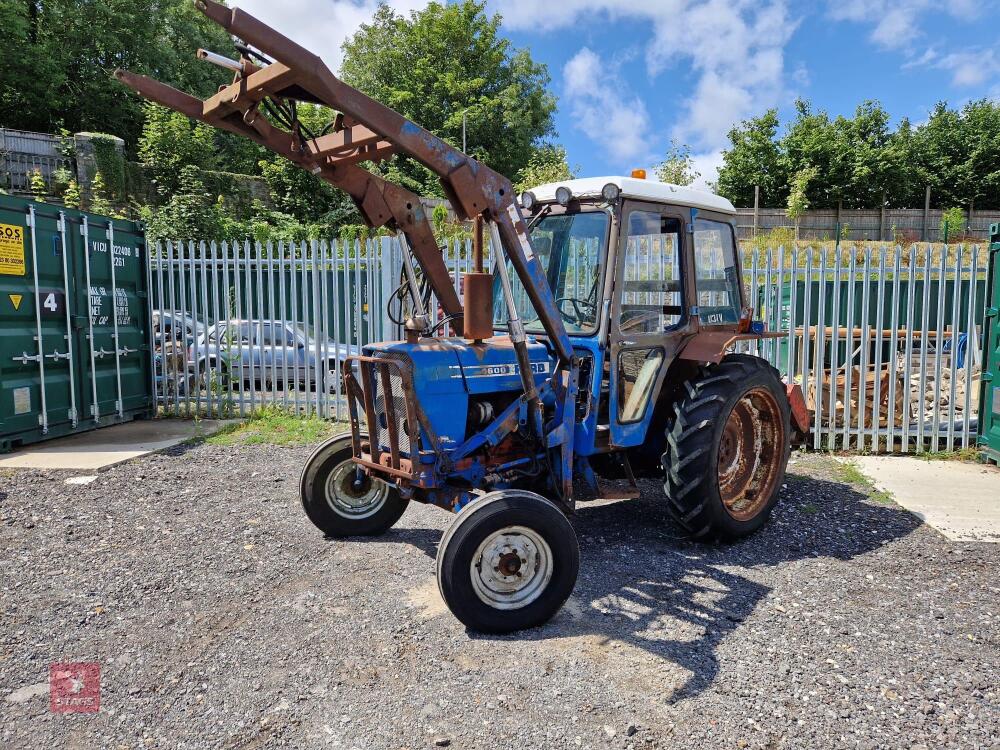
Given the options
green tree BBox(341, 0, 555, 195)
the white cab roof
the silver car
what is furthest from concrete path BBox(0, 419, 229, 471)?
green tree BBox(341, 0, 555, 195)

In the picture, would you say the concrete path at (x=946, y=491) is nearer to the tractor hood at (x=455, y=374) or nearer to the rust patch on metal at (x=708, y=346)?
the rust patch on metal at (x=708, y=346)

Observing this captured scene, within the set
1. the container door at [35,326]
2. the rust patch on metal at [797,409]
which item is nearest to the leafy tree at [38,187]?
the container door at [35,326]

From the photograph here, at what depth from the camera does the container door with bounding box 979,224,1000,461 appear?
6.94m

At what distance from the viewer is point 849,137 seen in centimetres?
3681

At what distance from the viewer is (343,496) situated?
4797 mm

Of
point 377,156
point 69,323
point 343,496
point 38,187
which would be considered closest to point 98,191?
point 38,187

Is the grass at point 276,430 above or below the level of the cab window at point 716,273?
below

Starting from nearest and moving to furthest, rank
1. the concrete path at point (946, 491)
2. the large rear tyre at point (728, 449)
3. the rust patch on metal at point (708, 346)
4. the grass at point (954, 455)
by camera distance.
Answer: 1. the large rear tyre at point (728, 449)
2. the rust patch on metal at point (708, 346)
3. the concrete path at point (946, 491)
4. the grass at point (954, 455)

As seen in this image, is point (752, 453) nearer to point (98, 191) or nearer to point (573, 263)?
point (573, 263)

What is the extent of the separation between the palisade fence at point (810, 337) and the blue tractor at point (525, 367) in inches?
76.4

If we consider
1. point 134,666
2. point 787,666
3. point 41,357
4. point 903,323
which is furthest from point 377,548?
point 903,323

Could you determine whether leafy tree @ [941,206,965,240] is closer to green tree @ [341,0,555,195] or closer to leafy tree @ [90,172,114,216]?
green tree @ [341,0,555,195]

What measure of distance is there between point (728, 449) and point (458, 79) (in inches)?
1377

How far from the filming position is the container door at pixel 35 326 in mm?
7555
